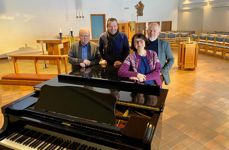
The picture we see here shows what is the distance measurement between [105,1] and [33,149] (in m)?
10.1

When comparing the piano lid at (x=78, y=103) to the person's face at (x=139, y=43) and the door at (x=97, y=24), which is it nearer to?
the person's face at (x=139, y=43)

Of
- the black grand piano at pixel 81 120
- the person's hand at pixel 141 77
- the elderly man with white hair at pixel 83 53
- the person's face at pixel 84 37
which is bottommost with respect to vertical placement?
the black grand piano at pixel 81 120

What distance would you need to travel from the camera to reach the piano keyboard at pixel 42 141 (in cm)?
136

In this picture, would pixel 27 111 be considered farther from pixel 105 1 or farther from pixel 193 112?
pixel 105 1

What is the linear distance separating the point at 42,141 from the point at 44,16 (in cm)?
846

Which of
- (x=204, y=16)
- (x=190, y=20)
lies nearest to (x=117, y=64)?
(x=204, y=16)

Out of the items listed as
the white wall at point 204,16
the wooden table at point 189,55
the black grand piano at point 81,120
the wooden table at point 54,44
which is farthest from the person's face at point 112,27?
the white wall at point 204,16

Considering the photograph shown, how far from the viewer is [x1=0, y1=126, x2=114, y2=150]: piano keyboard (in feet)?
4.46

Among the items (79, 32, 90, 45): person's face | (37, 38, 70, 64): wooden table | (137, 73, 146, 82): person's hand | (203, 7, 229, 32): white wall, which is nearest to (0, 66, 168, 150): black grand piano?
(137, 73, 146, 82): person's hand

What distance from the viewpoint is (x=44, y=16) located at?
888 cm

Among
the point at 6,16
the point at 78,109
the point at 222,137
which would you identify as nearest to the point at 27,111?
the point at 78,109

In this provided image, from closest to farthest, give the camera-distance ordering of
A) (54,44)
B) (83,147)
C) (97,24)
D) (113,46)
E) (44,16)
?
(83,147) → (113,46) → (54,44) → (44,16) → (97,24)

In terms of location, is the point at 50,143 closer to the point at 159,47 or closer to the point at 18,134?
the point at 18,134

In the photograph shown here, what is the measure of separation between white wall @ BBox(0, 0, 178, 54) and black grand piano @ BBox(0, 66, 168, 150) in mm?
7615
